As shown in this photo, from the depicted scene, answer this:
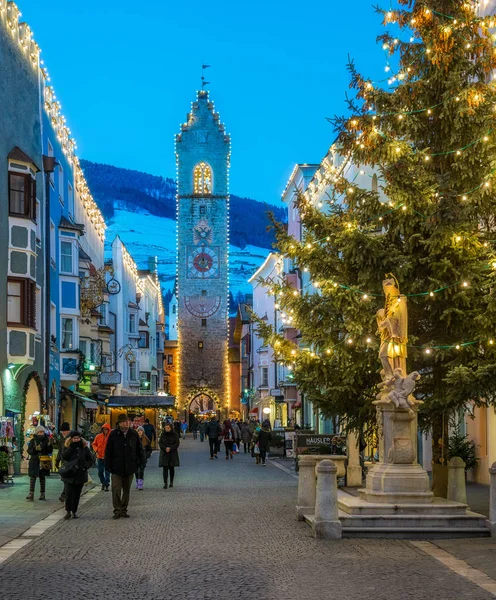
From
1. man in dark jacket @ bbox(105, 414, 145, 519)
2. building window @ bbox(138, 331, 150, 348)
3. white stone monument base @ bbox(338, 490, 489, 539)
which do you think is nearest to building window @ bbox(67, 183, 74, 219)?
man in dark jacket @ bbox(105, 414, 145, 519)

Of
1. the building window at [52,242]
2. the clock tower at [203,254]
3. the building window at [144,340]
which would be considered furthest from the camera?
the clock tower at [203,254]

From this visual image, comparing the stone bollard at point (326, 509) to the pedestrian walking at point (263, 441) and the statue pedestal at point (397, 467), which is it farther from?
the pedestrian walking at point (263, 441)

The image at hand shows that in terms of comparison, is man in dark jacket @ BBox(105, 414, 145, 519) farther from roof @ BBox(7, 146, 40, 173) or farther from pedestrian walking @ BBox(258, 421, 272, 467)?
pedestrian walking @ BBox(258, 421, 272, 467)

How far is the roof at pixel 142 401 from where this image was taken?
50969 millimetres

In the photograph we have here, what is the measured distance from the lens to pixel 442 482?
19.6 m

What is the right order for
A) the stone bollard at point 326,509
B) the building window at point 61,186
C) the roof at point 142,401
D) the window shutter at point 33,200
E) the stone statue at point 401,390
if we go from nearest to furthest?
the stone bollard at point 326,509 < the stone statue at point 401,390 < the window shutter at point 33,200 < the building window at point 61,186 < the roof at point 142,401

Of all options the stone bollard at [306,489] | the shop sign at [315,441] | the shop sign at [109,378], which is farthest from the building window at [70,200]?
the stone bollard at [306,489]

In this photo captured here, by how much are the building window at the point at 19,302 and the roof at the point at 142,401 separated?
19.0 metres

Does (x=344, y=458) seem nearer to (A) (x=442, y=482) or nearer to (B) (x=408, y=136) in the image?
(A) (x=442, y=482)

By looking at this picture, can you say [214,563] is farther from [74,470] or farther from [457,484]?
[74,470]

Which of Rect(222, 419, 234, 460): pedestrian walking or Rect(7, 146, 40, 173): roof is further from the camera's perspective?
Rect(222, 419, 234, 460): pedestrian walking

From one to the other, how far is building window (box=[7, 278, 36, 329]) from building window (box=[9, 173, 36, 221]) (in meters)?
2.08


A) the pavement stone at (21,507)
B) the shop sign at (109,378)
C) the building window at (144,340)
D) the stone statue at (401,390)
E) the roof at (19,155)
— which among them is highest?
the roof at (19,155)

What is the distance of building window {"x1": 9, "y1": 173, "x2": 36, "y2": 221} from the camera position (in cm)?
3231
